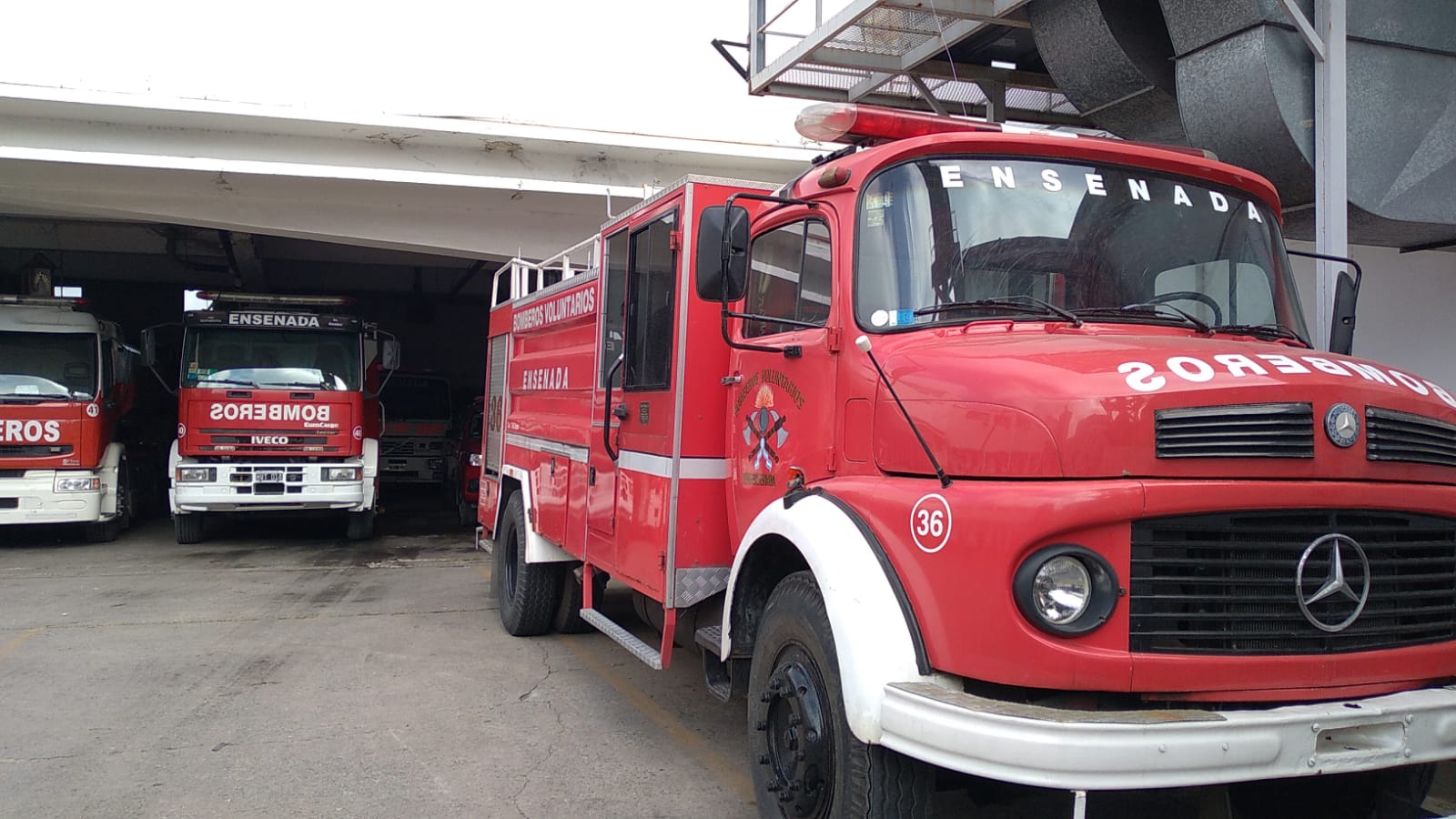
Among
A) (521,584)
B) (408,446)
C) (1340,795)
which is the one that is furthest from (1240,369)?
(408,446)

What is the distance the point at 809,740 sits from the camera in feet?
11.7

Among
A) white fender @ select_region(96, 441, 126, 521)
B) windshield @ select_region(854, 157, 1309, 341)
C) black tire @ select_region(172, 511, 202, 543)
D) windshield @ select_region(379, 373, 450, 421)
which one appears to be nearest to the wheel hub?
windshield @ select_region(854, 157, 1309, 341)

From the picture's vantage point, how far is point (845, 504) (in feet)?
12.0

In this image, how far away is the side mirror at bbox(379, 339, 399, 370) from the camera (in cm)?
1467

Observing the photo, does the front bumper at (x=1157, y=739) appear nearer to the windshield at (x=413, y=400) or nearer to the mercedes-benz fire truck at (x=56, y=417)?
the mercedes-benz fire truck at (x=56, y=417)

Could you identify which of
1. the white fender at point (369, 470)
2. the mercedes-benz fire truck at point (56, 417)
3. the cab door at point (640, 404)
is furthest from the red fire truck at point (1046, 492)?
the mercedes-benz fire truck at point (56, 417)

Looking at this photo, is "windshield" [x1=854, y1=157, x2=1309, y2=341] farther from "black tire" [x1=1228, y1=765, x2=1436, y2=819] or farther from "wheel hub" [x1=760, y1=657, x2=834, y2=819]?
"black tire" [x1=1228, y1=765, x2=1436, y2=819]

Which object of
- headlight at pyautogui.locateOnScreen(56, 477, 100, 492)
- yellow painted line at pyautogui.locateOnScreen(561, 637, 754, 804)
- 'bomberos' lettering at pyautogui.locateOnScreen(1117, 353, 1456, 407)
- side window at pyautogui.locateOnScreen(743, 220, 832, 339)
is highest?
side window at pyautogui.locateOnScreen(743, 220, 832, 339)

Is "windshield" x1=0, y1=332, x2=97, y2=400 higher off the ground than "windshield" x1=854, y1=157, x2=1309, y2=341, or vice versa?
"windshield" x1=854, y1=157, x2=1309, y2=341

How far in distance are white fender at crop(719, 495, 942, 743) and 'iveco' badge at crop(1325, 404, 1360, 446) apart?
4.33 ft

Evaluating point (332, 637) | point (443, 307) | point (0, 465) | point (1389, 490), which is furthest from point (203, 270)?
point (1389, 490)

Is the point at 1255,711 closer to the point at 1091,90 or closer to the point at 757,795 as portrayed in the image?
the point at 757,795

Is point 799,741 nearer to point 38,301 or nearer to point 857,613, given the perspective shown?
point 857,613

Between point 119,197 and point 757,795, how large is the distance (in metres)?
13.1
